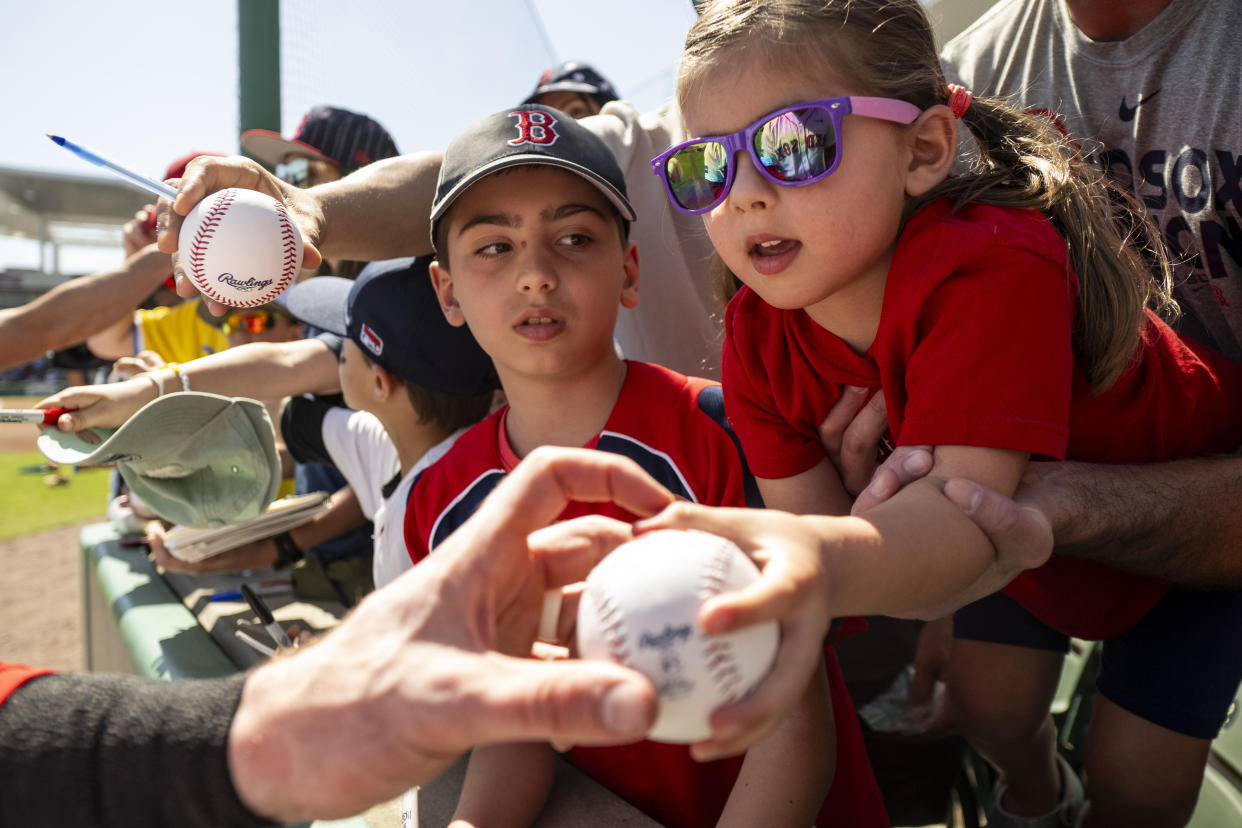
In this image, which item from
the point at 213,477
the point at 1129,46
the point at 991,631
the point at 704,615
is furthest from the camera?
the point at 213,477

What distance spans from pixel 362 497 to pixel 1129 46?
2.36 meters

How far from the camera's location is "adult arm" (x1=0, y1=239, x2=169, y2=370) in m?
2.70

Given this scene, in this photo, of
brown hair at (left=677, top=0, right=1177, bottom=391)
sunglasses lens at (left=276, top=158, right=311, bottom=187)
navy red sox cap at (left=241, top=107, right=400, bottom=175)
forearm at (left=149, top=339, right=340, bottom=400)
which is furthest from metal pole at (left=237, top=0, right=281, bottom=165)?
brown hair at (left=677, top=0, right=1177, bottom=391)

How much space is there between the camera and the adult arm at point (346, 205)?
5.08 ft

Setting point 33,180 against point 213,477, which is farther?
point 33,180

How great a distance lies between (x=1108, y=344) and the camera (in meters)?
1.17

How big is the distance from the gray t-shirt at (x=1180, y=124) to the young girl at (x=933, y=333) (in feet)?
0.54

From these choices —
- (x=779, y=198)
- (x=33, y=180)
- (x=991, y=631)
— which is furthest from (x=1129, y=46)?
(x=33, y=180)

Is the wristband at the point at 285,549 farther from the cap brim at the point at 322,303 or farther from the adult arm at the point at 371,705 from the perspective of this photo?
the adult arm at the point at 371,705

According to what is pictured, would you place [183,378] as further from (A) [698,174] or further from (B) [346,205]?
(A) [698,174]

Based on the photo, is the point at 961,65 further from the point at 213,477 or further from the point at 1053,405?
the point at 213,477

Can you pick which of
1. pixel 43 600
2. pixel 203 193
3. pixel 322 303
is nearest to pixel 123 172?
pixel 203 193

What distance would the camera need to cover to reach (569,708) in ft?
2.02

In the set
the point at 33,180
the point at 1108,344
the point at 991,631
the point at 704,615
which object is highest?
the point at 1108,344
